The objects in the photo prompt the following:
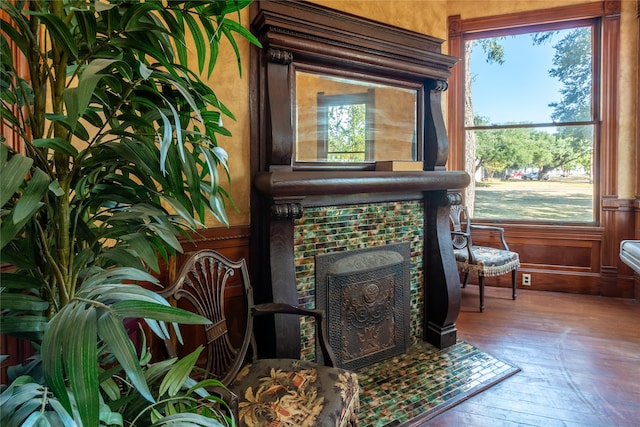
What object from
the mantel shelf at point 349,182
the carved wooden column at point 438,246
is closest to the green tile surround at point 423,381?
the carved wooden column at point 438,246

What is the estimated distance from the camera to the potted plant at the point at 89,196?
0.57m

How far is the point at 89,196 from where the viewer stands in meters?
0.82

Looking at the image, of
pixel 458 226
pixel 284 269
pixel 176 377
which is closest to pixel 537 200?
pixel 458 226

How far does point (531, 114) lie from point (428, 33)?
1.90 meters

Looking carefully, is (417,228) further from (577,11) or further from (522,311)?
(577,11)

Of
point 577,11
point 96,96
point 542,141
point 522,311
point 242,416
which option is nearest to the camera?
point 96,96

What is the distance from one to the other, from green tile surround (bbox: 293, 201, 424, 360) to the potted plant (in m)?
1.28

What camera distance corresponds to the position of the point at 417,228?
267 centimetres

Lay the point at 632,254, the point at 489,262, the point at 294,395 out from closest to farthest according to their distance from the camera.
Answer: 1. the point at 294,395
2. the point at 632,254
3. the point at 489,262

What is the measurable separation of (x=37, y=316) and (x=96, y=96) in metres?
0.47

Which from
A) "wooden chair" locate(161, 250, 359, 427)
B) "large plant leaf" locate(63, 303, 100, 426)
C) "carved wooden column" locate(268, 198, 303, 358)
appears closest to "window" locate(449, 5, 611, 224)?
"carved wooden column" locate(268, 198, 303, 358)

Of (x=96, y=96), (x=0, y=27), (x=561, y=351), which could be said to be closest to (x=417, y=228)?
(x=561, y=351)

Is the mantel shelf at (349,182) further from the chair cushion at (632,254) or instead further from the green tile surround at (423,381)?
the green tile surround at (423,381)

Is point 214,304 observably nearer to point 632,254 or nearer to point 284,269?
point 284,269
